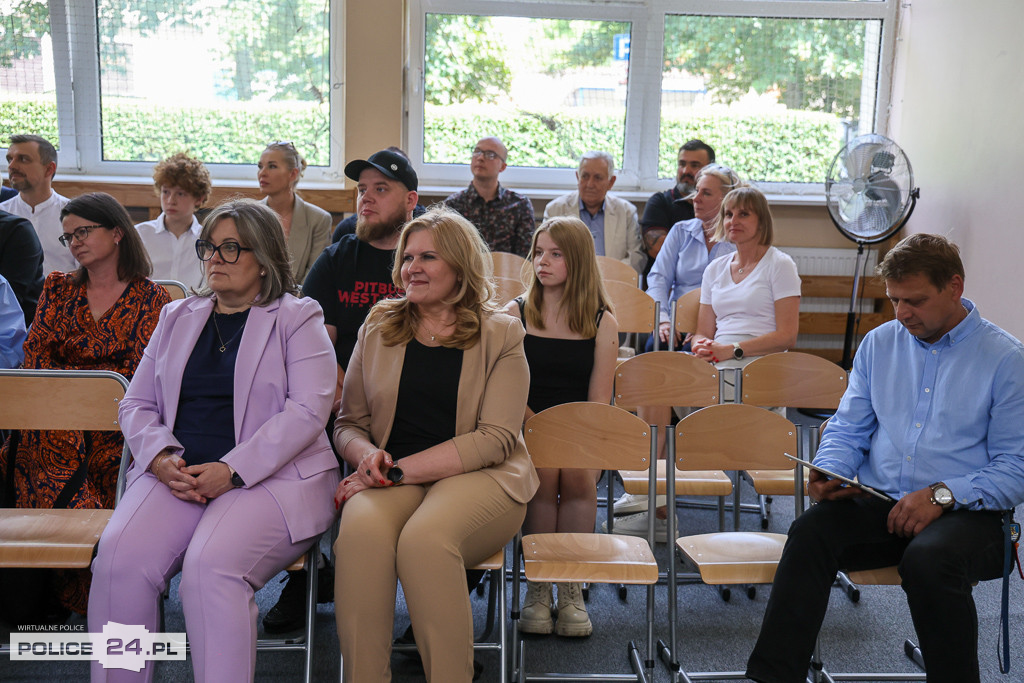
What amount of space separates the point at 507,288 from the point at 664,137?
243 centimetres

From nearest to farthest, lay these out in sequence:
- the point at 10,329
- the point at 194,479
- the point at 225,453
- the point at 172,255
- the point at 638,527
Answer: the point at 194,479 → the point at 225,453 → the point at 10,329 → the point at 638,527 → the point at 172,255

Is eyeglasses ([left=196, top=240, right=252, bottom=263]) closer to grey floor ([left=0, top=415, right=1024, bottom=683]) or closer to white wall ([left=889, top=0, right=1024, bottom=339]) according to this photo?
grey floor ([left=0, top=415, right=1024, bottom=683])

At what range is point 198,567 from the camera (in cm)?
200

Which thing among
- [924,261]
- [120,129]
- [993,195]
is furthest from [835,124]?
→ [120,129]

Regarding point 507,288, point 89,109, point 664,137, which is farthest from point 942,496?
point 89,109

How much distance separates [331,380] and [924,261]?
1.66 m

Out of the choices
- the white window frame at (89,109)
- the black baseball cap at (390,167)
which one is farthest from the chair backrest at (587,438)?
the white window frame at (89,109)

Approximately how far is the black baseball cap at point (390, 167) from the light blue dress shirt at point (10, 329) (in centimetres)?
127

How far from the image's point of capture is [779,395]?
3.11 m

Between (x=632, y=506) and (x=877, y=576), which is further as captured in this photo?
(x=632, y=506)

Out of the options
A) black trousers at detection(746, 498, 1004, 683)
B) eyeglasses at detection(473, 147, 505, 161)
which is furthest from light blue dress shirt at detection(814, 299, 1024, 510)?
eyeglasses at detection(473, 147, 505, 161)

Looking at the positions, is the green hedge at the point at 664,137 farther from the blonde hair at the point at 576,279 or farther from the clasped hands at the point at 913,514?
the clasped hands at the point at 913,514

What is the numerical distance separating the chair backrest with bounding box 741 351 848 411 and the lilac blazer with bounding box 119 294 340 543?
1.56 m

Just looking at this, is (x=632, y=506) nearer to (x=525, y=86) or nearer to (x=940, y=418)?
(x=940, y=418)
